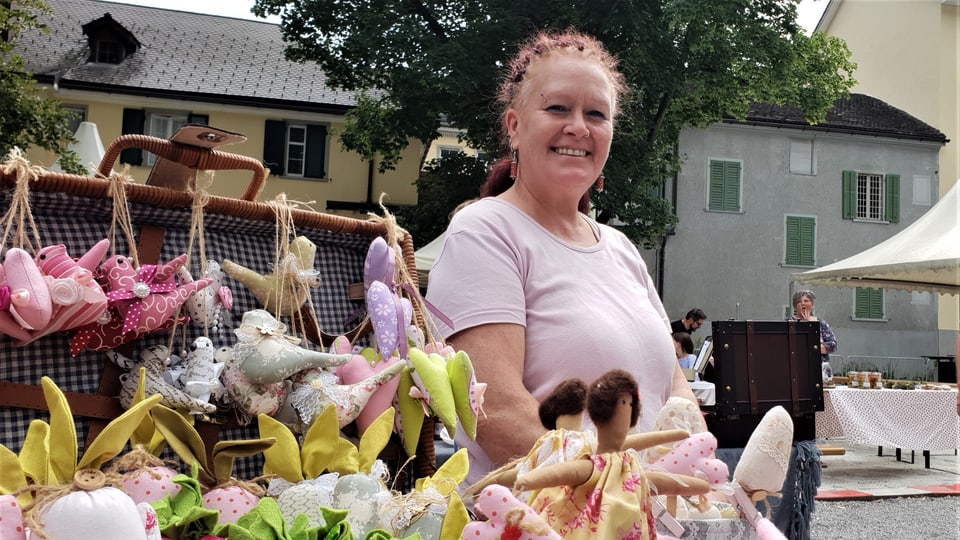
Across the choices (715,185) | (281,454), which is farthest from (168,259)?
(715,185)

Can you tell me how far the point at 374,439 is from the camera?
1.09 metres

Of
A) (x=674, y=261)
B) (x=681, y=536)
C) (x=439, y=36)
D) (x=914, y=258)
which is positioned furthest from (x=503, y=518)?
(x=674, y=261)

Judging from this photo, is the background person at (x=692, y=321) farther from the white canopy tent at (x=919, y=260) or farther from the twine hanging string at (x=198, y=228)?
the twine hanging string at (x=198, y=228)

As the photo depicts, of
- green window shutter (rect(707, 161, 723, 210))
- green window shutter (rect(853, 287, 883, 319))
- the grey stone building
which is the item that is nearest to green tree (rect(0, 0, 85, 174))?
the grey stone building

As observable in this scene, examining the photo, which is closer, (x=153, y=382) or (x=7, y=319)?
(x=7, y=319)

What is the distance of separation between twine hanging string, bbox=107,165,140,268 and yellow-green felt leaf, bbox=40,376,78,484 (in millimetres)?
396

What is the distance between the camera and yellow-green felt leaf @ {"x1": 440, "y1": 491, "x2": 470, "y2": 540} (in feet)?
3.11

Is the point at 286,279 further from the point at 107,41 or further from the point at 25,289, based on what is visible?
the point at 107,41

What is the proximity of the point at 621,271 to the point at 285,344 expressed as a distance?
0.56m

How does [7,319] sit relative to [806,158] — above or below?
below

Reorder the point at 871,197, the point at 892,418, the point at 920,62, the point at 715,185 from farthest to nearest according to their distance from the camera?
the point at 920,62, the point at 871,197, the point at 715,185, the point at 892,418

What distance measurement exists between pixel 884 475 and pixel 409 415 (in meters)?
6.29

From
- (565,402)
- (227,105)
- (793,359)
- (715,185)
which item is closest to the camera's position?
(565,402)

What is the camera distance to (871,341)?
61.7 feet
